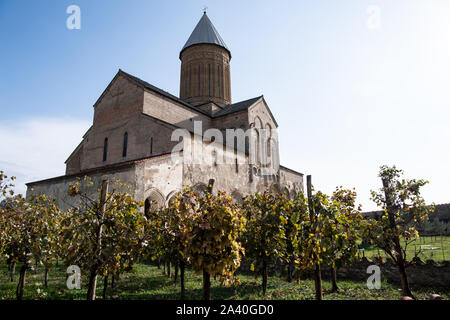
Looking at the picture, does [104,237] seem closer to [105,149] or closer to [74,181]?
[74,181]

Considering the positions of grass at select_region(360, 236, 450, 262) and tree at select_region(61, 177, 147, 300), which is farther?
grass at select_region(360, 236, 450, 262)

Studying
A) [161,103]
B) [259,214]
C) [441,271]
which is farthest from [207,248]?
[161,103]

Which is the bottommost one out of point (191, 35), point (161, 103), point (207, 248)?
point (207, 248)

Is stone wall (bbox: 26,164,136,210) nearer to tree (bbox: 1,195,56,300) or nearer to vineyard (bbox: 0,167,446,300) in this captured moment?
vineyard (bbox: 0,167,446,300)

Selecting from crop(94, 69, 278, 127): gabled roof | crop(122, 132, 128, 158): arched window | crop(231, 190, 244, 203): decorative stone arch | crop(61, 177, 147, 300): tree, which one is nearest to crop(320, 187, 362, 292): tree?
crop(61, 177, 147, 300): tree

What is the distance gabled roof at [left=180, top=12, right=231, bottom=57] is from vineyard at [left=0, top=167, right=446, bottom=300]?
23716 millimetres

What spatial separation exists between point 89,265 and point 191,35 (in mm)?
28695

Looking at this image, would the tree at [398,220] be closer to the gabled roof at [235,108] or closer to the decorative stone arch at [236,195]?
the decorative stone arch at [236,195]

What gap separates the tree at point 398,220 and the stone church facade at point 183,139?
452cm

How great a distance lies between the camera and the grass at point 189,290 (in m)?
6.91

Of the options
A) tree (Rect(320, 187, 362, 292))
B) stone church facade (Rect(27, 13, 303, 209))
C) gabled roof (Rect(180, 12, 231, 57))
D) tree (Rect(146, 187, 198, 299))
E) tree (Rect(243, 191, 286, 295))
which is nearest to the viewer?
tree (Rect(146, 187, 198, 299))

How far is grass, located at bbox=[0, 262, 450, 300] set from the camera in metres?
6.91

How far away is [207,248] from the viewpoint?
4.50m
